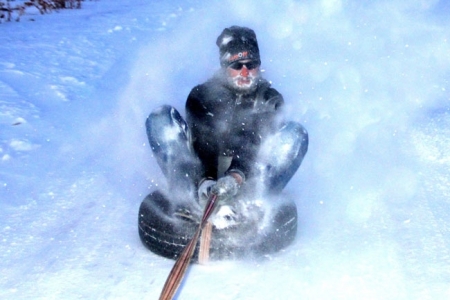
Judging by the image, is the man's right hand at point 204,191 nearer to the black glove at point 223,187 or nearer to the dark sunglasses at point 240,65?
the black glove at point 223,187

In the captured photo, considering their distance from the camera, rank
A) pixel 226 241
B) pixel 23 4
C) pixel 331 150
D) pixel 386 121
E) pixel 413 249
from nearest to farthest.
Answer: pixel 226 241 < pixel 413 249 < pixel 331 150 < pixel 386 121 < pixel 23 4

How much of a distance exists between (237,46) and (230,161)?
1.85 feet

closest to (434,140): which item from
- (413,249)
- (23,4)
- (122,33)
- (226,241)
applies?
(413,249)

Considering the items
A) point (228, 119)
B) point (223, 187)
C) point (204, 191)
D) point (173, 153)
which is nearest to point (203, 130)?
point (228, 119)

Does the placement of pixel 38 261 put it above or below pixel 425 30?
below

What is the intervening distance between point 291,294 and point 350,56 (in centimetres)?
396

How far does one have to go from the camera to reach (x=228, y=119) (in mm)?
2662

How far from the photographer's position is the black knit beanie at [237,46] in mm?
2615

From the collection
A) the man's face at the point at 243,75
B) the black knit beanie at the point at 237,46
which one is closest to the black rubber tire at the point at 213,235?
the man's face at the point at 243,75

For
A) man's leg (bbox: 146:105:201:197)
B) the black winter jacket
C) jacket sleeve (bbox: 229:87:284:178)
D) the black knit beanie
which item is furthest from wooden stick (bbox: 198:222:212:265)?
the black knit beanie

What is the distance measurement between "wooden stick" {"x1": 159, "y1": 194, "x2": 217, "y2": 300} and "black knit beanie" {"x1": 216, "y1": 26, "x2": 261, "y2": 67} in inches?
29.2

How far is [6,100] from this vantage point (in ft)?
14.2

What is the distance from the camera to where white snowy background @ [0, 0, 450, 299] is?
230 centimetres

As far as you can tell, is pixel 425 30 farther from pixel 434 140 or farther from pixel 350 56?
pixel 434 140
